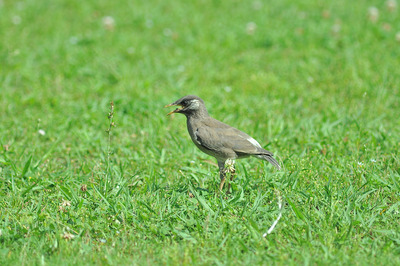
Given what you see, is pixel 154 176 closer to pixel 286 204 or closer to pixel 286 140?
pixel 286 204

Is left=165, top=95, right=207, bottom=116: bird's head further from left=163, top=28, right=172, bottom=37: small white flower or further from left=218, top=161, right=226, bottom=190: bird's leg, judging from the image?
left=163, top=28, right=172, bottom=37: small white flower

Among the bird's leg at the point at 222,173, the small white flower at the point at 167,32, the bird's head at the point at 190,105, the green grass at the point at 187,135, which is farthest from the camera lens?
the small white flower at the point at 167,32

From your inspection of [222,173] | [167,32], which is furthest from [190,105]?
[167,32]

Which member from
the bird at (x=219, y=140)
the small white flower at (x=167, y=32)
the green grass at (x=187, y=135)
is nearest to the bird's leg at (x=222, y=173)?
the bird at (x=219, y=140)

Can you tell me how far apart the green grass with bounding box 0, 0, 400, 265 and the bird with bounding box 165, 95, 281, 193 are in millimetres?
234

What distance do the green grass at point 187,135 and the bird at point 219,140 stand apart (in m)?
0.23

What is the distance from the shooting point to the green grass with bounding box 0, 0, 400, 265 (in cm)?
393

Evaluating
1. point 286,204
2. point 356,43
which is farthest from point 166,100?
point 356,43

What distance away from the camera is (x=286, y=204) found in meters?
4.39

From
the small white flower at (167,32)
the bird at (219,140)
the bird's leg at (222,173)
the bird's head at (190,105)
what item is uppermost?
the bird's head at (190,105)

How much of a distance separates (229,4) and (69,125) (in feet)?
19.4

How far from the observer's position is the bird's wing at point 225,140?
474 cm

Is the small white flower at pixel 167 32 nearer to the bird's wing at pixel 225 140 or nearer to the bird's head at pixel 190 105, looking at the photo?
the bird's head at pixel 190 105

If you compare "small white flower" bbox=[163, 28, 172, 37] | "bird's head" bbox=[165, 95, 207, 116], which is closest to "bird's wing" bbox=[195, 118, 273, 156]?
"bird's head" bbox=[165, 95, 207, 116]
